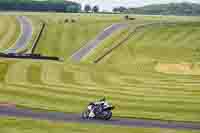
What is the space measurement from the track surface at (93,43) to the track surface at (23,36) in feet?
51.9

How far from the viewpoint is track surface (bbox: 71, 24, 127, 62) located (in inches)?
4920

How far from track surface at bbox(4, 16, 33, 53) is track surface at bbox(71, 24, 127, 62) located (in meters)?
15.8

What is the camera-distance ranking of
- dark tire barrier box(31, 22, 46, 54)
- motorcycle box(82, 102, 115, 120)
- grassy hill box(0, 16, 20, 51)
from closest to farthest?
1. motorcycle box(82, 102, 115, 120)
2. dark tire barrier box(31, 22, 46, 54)
3. grassy hill box(0, 16, 20, 51)

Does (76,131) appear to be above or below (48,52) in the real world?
below

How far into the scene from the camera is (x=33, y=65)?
95562 mm

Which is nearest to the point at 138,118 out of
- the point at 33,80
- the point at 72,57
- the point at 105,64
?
the point at 33,80

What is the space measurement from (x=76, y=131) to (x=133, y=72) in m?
56.3

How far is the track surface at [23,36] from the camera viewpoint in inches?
5217

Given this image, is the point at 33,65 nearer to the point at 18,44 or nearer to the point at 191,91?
the point at 191,91

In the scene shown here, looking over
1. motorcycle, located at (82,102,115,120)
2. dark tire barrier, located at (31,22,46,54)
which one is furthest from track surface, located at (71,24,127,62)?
motorcycle, located at (82,102,115,120)

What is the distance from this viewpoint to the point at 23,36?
147375 mm

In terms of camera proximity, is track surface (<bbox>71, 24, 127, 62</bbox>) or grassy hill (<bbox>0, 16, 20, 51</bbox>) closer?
track surface (<bbox>71, 24, 127, 62</bbox>)

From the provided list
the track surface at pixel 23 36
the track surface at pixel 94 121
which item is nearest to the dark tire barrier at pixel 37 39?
the track surface at pixel 23 36

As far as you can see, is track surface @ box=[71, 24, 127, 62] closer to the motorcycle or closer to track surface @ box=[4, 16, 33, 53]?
track surface @ box=[4, 16, 33, 53]
